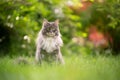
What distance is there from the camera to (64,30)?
11648 millimetres

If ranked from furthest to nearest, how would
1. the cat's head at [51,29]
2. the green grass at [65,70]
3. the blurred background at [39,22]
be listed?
1. the blurred background at [39,22]
2. the cat's head at [51,29]
3. the green grass at [65,70]

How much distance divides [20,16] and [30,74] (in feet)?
12.6

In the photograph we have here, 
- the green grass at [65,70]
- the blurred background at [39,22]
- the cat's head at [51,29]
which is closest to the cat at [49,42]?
the cat's head at [51,29]

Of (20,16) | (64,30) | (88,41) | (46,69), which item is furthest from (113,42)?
(46,69)

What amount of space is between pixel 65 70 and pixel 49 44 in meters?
0.94

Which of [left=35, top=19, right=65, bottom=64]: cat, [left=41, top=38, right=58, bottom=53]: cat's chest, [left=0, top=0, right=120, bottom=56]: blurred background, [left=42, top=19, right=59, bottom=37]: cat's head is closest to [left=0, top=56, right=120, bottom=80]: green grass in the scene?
[left=35, top=19, right=65, bottom=64]: cat

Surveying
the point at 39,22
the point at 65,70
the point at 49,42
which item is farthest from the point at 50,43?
the point at 39,22

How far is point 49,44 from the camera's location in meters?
7.30

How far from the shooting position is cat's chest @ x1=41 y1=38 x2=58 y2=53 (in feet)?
23.9

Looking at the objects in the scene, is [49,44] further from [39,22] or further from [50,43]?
[39,22]

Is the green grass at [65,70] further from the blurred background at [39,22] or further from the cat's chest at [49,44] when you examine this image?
the blurred background at [39,22]

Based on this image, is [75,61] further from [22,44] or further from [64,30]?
[64,30]

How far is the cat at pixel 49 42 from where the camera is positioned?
7.26 m

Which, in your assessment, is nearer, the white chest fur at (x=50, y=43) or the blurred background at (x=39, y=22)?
the white chest fur at (x=50, y=43)
